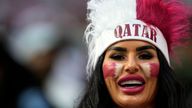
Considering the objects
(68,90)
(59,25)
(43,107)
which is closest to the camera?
(43,107)

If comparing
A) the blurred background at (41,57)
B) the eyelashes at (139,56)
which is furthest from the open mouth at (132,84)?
the blurred background at (41,57)

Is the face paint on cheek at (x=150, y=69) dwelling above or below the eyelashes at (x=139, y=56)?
below

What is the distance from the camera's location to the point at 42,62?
17.7 feet

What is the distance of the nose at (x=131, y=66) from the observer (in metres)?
3.48

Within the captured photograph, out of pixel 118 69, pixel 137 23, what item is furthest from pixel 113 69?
pixel 137 23

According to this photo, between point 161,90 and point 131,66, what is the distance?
249mm

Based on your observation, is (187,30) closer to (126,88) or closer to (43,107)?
(126,88)

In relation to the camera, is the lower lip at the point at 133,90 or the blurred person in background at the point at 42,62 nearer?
the lower lip at the point at 133,90

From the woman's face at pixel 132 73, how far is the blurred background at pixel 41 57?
4.82 ft

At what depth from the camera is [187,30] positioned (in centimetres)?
374

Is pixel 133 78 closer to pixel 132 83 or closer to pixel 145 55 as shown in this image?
pixel 132 83

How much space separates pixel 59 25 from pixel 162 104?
2453 millimetres

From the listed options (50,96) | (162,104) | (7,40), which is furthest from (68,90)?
(162,104)

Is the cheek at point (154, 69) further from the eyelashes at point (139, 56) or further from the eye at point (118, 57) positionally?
the eye at point (118, 57)
